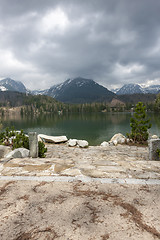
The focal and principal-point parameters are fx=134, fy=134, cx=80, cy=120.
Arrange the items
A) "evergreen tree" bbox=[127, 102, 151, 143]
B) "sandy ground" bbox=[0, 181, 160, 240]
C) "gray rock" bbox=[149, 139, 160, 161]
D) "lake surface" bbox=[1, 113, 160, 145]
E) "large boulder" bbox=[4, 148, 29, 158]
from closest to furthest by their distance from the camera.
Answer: "sandy ground" bbox=[0, 181, 160, 240] → "large boulder" bbox=[4, 148, 29, 158] → "gray rock" bbox=[149, 139, 160, 161] → "evergreen tree" bbox=[127, 102, 151, 143] → "lake surface" bbox=[1, 113, 160, 145]

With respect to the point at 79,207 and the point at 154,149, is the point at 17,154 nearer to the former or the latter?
the point at 79,207

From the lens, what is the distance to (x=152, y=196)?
2822 millimetres

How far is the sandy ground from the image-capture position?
1896 millimetres

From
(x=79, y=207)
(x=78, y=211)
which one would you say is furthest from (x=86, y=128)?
(x=78, y=211)

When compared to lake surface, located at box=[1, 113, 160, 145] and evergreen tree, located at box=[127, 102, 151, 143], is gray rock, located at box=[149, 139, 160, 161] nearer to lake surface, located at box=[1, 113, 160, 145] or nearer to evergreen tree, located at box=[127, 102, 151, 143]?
evergreen tree, located at box=[127, 102, 151, 143]

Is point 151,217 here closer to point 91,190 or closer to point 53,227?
point 91,190

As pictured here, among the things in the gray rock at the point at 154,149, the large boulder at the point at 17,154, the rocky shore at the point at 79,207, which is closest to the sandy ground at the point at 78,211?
the rocky shore at the point at 79,207

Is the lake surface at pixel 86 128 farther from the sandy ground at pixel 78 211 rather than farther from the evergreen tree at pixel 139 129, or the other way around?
the sandy ground at pixel 78 211

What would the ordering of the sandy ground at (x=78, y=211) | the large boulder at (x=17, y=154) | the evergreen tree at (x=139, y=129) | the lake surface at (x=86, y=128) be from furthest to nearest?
the lake surface at (x=86, y=128)
the evergreen tree at (x=139, y=129)
the large boulder at (x=17, y=154)
the sandy ground at (x=78, y=211)

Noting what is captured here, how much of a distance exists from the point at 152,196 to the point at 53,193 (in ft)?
6.94

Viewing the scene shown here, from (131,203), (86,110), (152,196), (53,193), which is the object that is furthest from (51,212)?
(86,110)

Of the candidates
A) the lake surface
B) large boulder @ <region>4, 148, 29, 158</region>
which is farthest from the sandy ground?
the lake surface

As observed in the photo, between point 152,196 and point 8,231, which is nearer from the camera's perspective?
point 8,231

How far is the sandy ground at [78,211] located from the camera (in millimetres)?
1896
